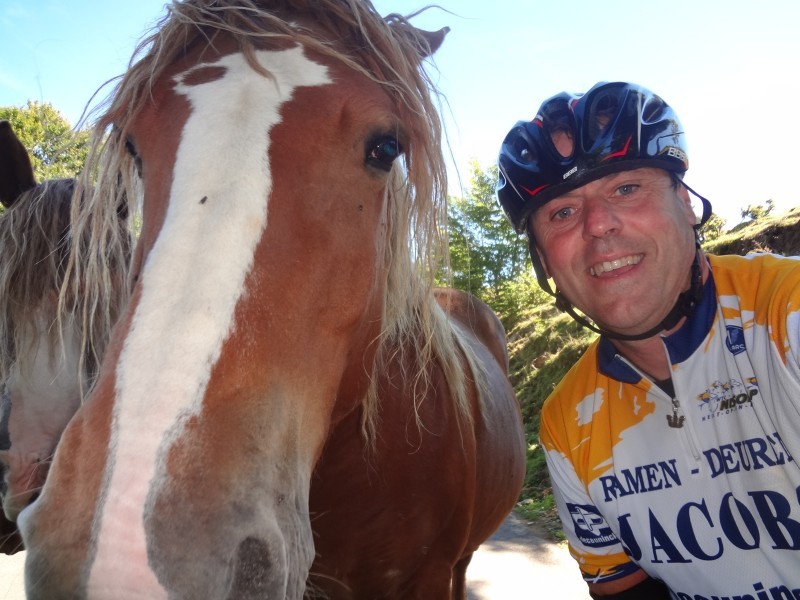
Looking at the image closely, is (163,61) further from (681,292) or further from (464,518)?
(464,518)

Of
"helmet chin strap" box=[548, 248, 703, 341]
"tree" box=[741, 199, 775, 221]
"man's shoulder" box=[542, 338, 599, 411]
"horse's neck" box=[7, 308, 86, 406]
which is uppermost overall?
"tree" box=[741, 199, 775, 221]

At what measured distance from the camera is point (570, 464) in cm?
203

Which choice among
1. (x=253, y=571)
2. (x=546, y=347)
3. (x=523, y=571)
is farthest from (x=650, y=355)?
(x=546, y=347)

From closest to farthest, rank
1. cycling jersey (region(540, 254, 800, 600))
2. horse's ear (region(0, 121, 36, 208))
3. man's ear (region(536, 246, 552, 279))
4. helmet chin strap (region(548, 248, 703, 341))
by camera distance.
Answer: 1. cycling jersey (region(540, 254, 800, 600))
2. helmet chin strap (region(548, 248, 703, 341))
3. man's ear (region(536, 246, 552, 279))
4. horse's ear (region(0, 121, 36, 208))

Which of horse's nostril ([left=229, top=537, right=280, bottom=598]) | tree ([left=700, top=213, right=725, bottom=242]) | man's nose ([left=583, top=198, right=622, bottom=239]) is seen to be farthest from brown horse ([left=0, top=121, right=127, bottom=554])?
tree ([left=700, top=213, right=725, bottom=242])

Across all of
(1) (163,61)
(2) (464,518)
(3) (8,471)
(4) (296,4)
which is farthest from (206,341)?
(2) (464,518)

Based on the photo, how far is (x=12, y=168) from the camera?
2611 mm

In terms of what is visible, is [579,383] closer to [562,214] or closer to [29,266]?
[562,214]

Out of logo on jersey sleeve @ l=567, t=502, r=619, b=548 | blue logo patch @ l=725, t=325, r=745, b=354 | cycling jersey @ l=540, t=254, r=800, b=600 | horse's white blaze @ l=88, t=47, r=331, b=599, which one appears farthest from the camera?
logo on jersey sleeve @ l=567, t=502, r=619, b=548

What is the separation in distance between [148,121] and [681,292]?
1.84 m

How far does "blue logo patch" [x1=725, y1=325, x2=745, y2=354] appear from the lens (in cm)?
166

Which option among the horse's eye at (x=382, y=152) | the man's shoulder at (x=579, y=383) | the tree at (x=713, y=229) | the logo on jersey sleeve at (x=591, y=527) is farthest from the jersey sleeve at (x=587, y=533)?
the tree at (x=713, y=229)

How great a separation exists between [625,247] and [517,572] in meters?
3.99

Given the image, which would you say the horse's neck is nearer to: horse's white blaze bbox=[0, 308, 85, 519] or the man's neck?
horse's white blaze bbox=[0, 308, 85, 519]
